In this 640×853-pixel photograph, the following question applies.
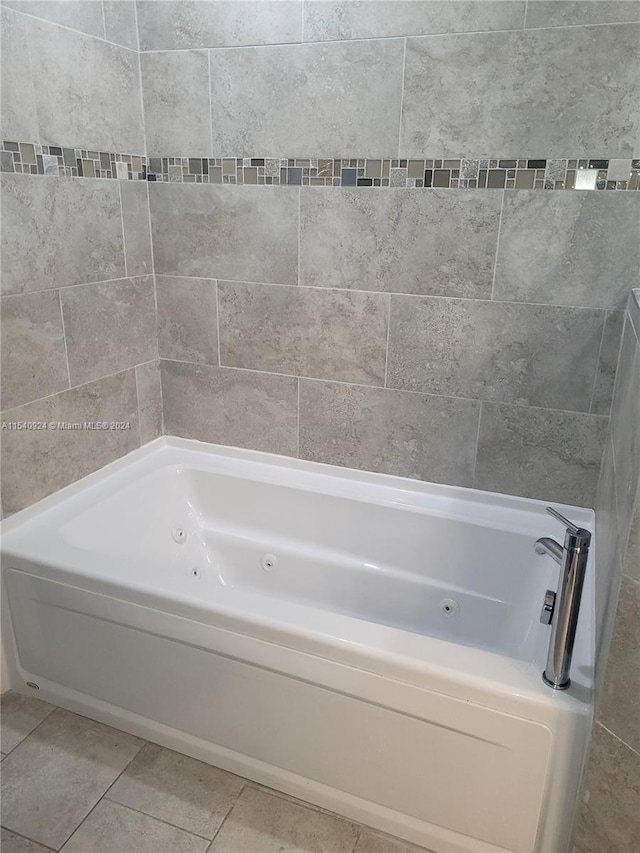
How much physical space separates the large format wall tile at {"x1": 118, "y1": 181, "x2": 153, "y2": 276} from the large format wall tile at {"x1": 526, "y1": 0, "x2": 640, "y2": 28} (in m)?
1.36

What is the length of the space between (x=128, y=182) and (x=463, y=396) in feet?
4.51

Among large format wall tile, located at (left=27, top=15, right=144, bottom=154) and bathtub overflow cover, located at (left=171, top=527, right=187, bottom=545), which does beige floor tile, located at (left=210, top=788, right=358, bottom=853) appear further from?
large format wall tile, located at (left=27, top=15, right=144, bottom=154)

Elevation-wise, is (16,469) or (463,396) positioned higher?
(463,396)

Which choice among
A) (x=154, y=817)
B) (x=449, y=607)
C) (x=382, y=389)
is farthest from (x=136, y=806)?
(x=382, y=389)

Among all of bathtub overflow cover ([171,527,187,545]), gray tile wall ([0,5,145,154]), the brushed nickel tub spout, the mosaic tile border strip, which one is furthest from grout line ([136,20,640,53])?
bathtub overflow cover ([171,527,187,545])

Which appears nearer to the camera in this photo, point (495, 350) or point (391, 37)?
point (391, 37)

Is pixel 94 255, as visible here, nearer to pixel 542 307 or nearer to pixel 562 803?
pixel 542 307

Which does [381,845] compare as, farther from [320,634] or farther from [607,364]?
[607,364]

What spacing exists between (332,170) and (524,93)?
605 millimetres

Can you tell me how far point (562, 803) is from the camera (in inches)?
52.5

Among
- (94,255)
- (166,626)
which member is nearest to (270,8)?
(94,255)

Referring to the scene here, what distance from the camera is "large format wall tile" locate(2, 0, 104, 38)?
5.75 feet

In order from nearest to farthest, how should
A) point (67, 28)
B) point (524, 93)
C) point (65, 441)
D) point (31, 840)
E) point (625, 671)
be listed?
point (625, 671) → point (31, 840) → point (524, 93) → point (67, 28) → point (65, 441)

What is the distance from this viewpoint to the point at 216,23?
6.72ft
